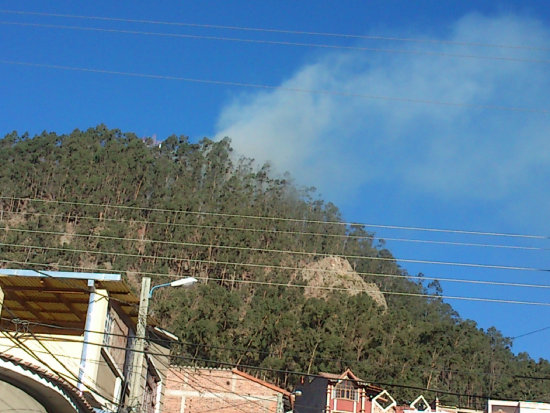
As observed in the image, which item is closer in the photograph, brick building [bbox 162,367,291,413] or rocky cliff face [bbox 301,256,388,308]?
brick building [bbox 162,367,291,413]

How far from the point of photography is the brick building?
138 feet

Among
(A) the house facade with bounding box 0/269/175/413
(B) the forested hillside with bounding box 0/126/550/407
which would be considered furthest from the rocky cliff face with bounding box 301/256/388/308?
(A) the house facade with bounding box 0/269/175/413

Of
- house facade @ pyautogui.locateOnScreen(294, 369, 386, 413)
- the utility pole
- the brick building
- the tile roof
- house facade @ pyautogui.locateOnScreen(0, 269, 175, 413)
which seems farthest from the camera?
house facade @ pyautogui.locateOnScreen(294, 369, 386, 413)

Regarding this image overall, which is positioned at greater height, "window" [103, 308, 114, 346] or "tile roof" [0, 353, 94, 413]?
"window" [103, 308, 114, 346]

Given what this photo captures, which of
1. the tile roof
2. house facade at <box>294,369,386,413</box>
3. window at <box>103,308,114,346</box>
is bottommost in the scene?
house facade at <box>294,369,386,413</box>

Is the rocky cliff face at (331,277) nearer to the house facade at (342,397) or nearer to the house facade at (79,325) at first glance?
the house facade at (342,397)

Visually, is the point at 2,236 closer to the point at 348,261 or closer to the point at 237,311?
the point at 237,311

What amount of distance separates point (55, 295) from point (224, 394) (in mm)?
23948

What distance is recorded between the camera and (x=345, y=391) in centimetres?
4909

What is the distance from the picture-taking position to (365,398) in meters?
49.4

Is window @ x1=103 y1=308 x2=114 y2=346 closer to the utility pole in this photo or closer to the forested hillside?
the utility pole

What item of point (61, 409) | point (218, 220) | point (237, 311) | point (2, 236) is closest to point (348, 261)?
point (218, 220)

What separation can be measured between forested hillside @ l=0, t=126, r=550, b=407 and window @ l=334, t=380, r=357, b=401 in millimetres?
3891

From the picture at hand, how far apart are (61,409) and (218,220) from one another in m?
63.7
